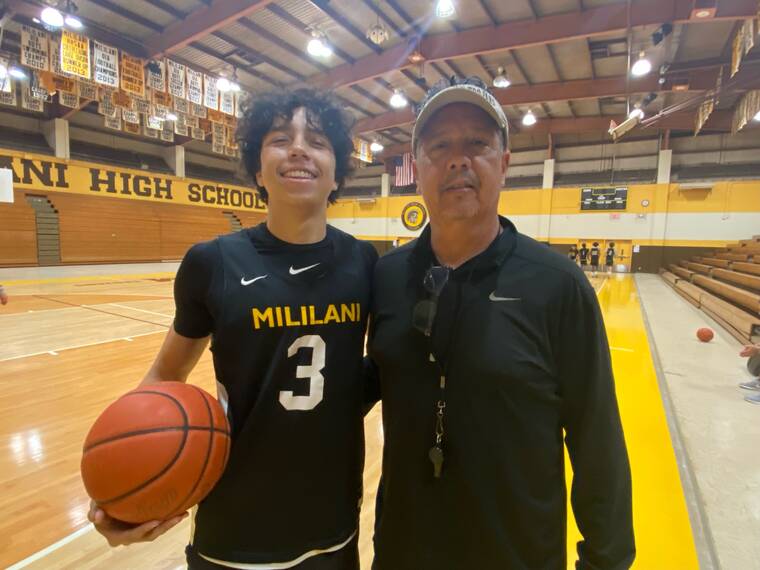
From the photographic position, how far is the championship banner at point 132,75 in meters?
8.09

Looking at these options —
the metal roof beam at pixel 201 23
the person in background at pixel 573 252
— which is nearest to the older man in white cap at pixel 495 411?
the metal roof beam at pixel 201 23

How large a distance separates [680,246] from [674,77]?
851 centimetres

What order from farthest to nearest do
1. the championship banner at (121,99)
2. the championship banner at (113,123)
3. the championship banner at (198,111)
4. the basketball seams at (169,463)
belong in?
the championship banner at (113,123), the championship banner at (198,111), the championship banner at (121,99), the basketball seams at (169,463)

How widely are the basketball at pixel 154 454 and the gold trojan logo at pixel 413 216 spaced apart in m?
20.6

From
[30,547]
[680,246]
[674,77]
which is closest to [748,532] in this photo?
[30,547]

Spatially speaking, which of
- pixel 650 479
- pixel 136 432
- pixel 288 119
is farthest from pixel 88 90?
pixel 650 479

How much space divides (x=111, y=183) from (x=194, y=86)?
31.4 feet

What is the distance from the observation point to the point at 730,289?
26.2ft

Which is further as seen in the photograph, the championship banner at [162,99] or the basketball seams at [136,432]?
the championship banner at [162,99]

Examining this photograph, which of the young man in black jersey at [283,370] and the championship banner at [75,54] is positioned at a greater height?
the championship banner at [75,54]

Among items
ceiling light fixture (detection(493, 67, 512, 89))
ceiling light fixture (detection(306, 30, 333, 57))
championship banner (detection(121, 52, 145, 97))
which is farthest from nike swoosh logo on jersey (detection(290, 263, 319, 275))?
ceiling light fixture (detection(493, 67, 512, 89))

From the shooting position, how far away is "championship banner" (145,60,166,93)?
8.60m

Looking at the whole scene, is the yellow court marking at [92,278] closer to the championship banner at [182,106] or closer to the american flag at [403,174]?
the championship banner at [182,106]

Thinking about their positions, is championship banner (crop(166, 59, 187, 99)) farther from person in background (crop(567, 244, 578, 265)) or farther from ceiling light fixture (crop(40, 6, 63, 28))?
person in background (crop(567, 244, 578, 265))
